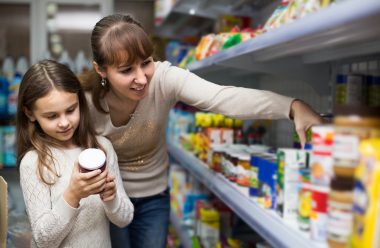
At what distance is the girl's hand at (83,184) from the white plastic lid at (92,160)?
2cm

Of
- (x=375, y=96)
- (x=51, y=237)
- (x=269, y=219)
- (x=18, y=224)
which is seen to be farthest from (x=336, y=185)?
(x=18, y=224)

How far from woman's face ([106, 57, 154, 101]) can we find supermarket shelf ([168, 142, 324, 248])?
1.55ft

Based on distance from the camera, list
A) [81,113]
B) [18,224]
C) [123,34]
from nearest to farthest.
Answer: [123,34] < [81,113] < [18,224]

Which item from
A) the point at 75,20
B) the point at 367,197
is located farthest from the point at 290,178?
the point at 75,20

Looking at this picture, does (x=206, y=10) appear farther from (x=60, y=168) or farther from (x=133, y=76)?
(x=60, y=168)

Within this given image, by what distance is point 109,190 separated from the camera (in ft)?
4.35

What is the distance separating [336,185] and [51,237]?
0.89 meters

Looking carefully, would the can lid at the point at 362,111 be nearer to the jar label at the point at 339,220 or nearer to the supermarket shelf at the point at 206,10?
the jar label at the point at 339,220

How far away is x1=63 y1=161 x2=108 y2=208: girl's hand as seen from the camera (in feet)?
3.96

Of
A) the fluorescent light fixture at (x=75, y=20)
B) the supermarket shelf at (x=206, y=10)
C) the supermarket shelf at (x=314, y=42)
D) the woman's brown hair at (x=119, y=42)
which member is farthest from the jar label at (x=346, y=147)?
the fluorescent light fixture at (x=75, y=20)

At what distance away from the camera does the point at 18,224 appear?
244cm

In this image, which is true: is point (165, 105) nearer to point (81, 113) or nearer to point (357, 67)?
point (81, 113)

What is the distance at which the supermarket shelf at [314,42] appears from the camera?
0.75m

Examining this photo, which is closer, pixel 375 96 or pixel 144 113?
pixel 375 96
